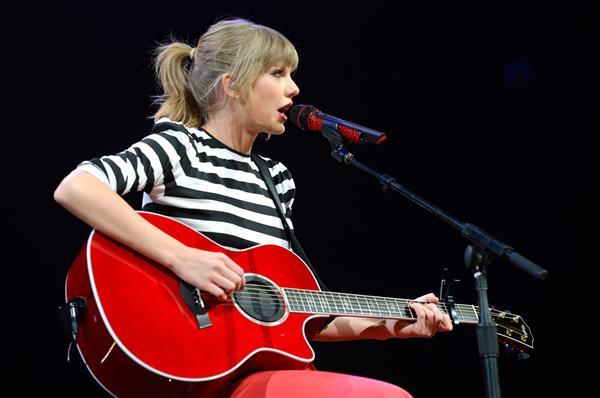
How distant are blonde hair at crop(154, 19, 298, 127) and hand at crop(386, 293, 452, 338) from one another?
102 cm

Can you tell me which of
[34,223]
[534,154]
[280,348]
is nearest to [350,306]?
[280,348]

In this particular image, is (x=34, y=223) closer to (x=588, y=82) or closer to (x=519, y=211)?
(x=519, y=211)

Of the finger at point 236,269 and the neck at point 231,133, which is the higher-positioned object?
the neck at point 231,133

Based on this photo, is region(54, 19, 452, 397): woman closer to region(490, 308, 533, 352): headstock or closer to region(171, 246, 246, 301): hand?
region(171, 246, 246, 301): hand

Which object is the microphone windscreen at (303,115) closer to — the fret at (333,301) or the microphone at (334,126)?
the microphone at (334,126)

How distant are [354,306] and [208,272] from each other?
0.68m

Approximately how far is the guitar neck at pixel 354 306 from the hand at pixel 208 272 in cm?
29

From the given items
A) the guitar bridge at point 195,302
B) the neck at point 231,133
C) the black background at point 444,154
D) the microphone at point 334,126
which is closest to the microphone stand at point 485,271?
the microphone at point 334,126

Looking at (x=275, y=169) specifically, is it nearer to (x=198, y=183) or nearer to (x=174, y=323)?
(x=198, y=183)

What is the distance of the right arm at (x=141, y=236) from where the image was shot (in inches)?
81.7

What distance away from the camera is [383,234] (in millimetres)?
4449

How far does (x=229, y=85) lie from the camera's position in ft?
8.97

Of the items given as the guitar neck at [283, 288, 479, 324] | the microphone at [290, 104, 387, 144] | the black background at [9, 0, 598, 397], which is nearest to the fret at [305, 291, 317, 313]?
the guitar neck at [283, 288, 479, 324]

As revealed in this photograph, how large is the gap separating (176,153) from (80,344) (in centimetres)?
73
